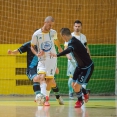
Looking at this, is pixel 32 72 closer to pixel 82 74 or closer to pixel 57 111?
pixel 82 74

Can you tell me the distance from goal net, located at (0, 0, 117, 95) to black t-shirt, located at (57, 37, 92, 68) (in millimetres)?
5241

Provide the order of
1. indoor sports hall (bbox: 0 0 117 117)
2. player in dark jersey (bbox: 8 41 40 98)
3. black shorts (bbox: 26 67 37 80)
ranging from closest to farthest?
player in dark jersey (bbox: 8 41 40 98) → black shorts (bbox: 26 67 37 80) → indoor sports hall (bbox: 0 0 117 117)

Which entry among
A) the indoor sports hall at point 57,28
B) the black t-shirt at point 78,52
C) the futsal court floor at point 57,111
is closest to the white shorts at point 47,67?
the black t-shirt at point 78,52

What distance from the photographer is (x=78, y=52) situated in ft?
34.4

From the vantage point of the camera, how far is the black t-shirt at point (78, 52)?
1029 cm

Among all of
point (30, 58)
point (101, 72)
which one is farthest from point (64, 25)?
point (30, 58)

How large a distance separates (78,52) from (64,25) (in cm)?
599

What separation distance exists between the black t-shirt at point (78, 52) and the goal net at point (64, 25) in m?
5.24

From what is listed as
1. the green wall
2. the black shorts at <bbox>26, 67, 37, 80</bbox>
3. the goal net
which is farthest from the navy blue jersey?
the green wall

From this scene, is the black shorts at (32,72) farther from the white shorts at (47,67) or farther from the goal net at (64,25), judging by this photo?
the goal net at (64,25)

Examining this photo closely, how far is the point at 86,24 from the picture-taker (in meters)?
16.4

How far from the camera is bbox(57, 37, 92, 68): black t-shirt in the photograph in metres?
10.3

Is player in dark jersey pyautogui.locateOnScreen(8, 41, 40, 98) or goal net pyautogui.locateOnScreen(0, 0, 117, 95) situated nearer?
player in dark jersey pyautogui.locateOnScreen(8, 41, 40, 98)

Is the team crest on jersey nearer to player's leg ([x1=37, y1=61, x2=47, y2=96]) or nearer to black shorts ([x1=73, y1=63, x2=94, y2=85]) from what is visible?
player's leg ([x1=37, y1=61, x2=47, y2=96])
